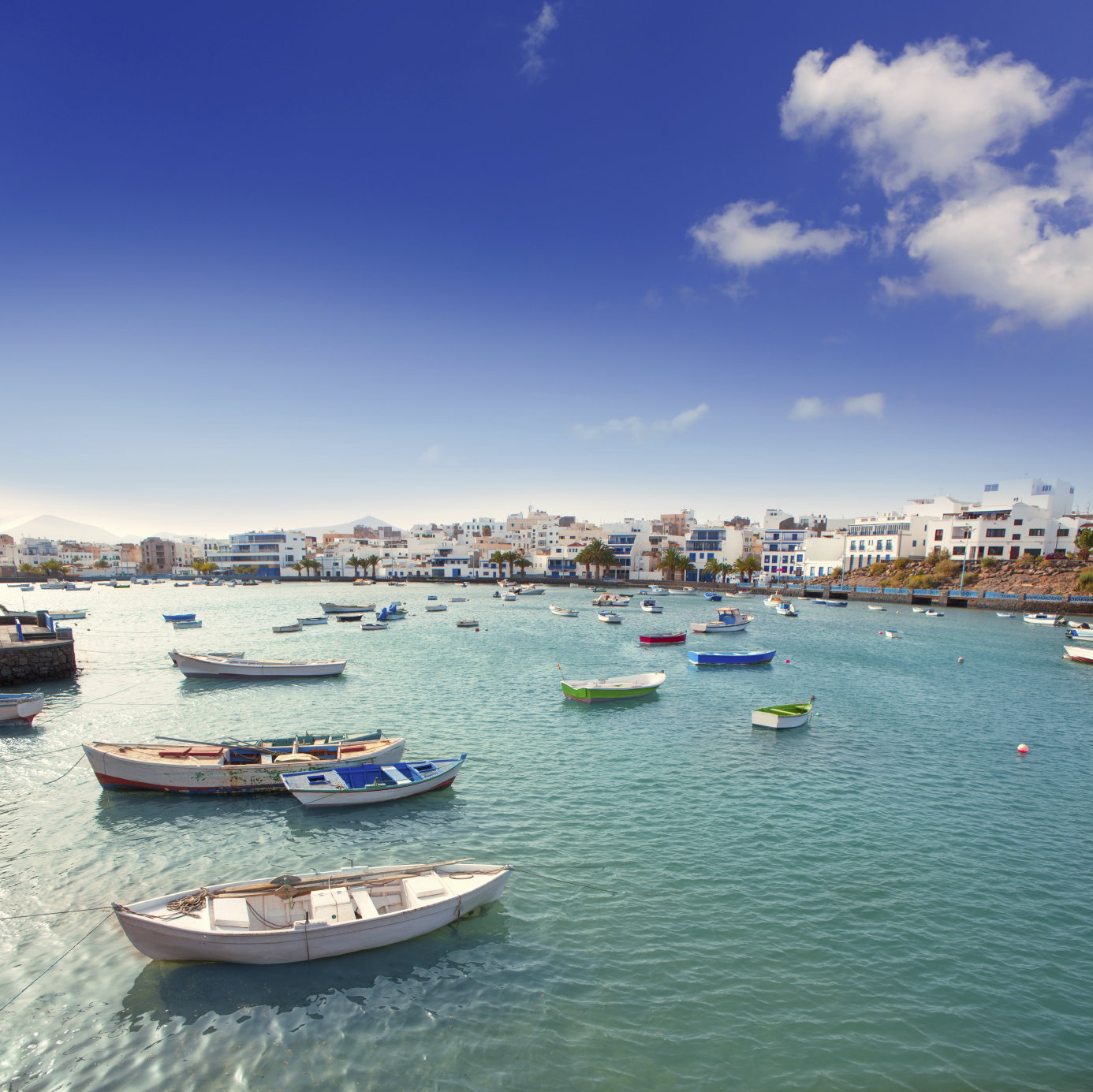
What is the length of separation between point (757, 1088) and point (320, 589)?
142128 millimetres

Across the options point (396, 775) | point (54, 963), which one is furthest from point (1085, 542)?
point (54, 963)

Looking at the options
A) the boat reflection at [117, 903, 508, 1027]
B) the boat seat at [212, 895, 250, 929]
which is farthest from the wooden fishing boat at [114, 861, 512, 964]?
the boat reflection at [117, 903, 508, 1027]

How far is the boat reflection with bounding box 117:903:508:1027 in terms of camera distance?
11.0 m

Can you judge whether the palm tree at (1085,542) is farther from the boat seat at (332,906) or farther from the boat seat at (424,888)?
the boat seat at (332,906)

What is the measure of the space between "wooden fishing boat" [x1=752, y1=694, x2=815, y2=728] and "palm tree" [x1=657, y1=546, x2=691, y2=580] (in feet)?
394

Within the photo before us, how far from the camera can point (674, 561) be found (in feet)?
492

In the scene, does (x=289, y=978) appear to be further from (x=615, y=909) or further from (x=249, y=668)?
(x=249, y=668)

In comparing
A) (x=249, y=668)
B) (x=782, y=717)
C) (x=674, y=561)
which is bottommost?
(x=249, y=668)

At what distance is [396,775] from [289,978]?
28.7 feet

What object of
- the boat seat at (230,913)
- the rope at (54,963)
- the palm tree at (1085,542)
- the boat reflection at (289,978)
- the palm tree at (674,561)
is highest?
the palm tree at (1085,542)

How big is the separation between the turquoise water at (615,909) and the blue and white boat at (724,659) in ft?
46.3

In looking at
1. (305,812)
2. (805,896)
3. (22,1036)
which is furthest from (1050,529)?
(22,1036)

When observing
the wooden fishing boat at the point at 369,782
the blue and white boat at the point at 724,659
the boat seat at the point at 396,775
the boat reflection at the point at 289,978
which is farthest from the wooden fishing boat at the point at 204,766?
the blue and white boat at the point at 724,659

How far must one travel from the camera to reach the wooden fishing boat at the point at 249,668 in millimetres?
41500
